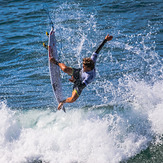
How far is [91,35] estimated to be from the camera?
51.6 feet

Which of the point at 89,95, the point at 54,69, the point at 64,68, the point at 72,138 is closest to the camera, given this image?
the point at 64,68

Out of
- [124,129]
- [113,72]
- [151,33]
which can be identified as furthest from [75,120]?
[151,33]

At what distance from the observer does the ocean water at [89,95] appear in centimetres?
834

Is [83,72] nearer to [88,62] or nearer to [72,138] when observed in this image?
[88,62]

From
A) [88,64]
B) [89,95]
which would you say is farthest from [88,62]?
[89,95]

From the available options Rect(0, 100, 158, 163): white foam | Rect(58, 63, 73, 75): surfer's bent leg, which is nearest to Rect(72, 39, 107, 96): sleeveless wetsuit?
Rect(58, 63, 73, 75): surfer's bent leg

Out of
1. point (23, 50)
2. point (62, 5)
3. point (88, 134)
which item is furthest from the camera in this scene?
point (62, 5)

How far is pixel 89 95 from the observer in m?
10.8

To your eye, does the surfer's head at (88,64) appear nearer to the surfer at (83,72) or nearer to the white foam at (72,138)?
the surfer at (83,72)

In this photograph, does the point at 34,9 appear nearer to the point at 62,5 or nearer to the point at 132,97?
the point at 62,5

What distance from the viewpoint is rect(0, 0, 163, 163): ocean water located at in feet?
27.3

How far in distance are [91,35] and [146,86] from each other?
660cm

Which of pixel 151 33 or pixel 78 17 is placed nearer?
pixel 151 33

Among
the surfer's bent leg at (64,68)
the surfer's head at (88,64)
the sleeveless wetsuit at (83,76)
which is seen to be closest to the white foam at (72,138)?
the sleeveless wetsuit at (83,76)
